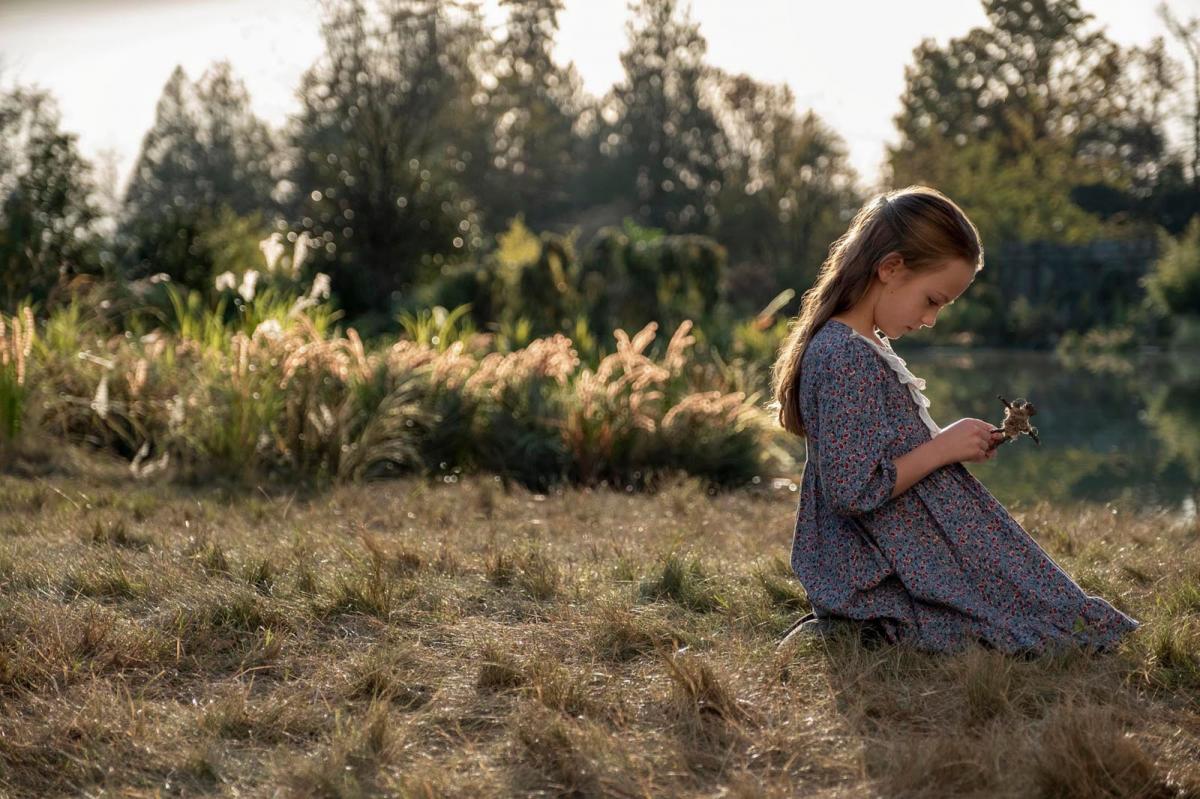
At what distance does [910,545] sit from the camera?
8.59 feet

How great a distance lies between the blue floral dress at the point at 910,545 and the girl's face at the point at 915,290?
0.08 metres

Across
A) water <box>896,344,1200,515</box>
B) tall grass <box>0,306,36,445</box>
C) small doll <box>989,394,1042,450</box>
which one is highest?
small doll <box>989,394,1042,450</box>

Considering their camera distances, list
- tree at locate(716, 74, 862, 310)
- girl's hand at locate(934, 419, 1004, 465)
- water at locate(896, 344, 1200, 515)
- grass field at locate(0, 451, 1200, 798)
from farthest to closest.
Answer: tree at locate(716, 74, 862, 310)
water at locate(896, 344, 1200, 515)
girl's hand at locate(934, 419, 1004, 465)
grass field at locate(0, 451, 1200, 798)

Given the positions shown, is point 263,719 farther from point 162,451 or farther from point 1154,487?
point 1154,487

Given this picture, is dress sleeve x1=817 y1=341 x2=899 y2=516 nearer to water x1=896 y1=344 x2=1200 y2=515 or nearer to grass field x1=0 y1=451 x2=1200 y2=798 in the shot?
grass field x1=0 y1=451 x2=1200 y2=798

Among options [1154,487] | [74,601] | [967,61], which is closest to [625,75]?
[967,61]

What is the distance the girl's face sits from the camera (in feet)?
8.63

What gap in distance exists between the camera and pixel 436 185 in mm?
14312

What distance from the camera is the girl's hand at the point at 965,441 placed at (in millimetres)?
2523

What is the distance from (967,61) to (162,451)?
1338 inches

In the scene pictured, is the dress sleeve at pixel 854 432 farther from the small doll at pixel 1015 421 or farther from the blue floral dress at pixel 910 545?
the small doll at pixel 1015 421

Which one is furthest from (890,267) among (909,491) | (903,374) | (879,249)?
(909,491)

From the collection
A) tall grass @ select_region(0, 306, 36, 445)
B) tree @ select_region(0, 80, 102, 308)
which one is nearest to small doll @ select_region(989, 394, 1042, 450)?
tall grass @ select_region(0, 306, 36, 445)

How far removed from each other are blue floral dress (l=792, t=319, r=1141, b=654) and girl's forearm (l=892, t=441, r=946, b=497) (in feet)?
0.07
